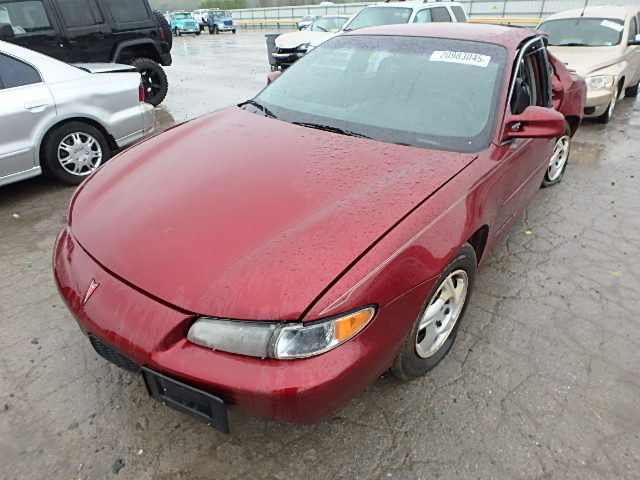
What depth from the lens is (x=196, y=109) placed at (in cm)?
770

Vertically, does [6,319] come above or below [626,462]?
above

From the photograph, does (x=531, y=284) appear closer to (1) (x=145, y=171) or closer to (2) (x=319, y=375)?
(2) (x=319, y=375)

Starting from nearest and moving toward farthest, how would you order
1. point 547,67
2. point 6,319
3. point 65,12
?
point 6,319
point 547,67
point 65,12

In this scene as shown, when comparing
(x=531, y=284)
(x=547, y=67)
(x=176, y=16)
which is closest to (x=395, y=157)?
(x=531, y=284)

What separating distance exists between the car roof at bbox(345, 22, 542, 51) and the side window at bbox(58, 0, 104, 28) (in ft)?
17.3

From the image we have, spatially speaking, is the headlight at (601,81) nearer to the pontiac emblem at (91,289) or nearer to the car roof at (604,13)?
the car roof at (604,13)

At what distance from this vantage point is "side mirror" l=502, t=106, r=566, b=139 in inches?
93.8

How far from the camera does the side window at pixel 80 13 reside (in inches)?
247

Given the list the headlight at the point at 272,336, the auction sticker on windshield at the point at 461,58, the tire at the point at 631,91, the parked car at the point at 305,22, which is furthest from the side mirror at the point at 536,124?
the parked car at the point at 305,22

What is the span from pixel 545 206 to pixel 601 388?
2.29 metres

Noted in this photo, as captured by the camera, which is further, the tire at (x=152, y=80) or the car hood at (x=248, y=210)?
the tire at (x=152, y=80)

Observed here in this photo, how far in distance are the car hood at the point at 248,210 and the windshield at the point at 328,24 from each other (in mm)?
9419

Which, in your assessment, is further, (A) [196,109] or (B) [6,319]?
(A) [196,109]

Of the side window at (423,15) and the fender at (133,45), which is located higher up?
the fender at (133,45)
